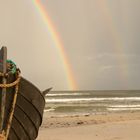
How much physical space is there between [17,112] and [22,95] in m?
0.40

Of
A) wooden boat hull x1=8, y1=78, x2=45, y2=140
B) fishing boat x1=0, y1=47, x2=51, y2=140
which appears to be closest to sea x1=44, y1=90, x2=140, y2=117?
wooden boat hull x1=8, y1=78, x2=45, y2=140

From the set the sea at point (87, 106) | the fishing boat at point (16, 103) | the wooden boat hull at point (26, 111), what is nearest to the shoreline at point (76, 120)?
the sea at point (87, 106)

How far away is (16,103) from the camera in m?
7.08

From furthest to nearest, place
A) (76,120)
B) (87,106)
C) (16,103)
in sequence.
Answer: (87,106), (76,120), (16,103)

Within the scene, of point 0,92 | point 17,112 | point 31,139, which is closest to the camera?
point 0,92

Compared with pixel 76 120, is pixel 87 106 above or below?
below

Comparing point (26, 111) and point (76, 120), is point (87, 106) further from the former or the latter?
point (26, 111)

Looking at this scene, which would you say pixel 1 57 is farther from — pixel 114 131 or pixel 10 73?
pixel 114 131

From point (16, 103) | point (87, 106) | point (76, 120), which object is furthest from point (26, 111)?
point (87, 106)

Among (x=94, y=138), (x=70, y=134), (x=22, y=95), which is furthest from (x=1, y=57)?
(x=70, y=134)

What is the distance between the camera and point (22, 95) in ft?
23.2

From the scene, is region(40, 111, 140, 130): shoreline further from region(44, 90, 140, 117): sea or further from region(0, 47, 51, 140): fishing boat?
region(0, 47, 51, 140): fishing boat

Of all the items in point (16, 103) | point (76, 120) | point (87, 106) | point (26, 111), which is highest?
point (16, 103)

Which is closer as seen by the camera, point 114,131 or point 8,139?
point 8,139
